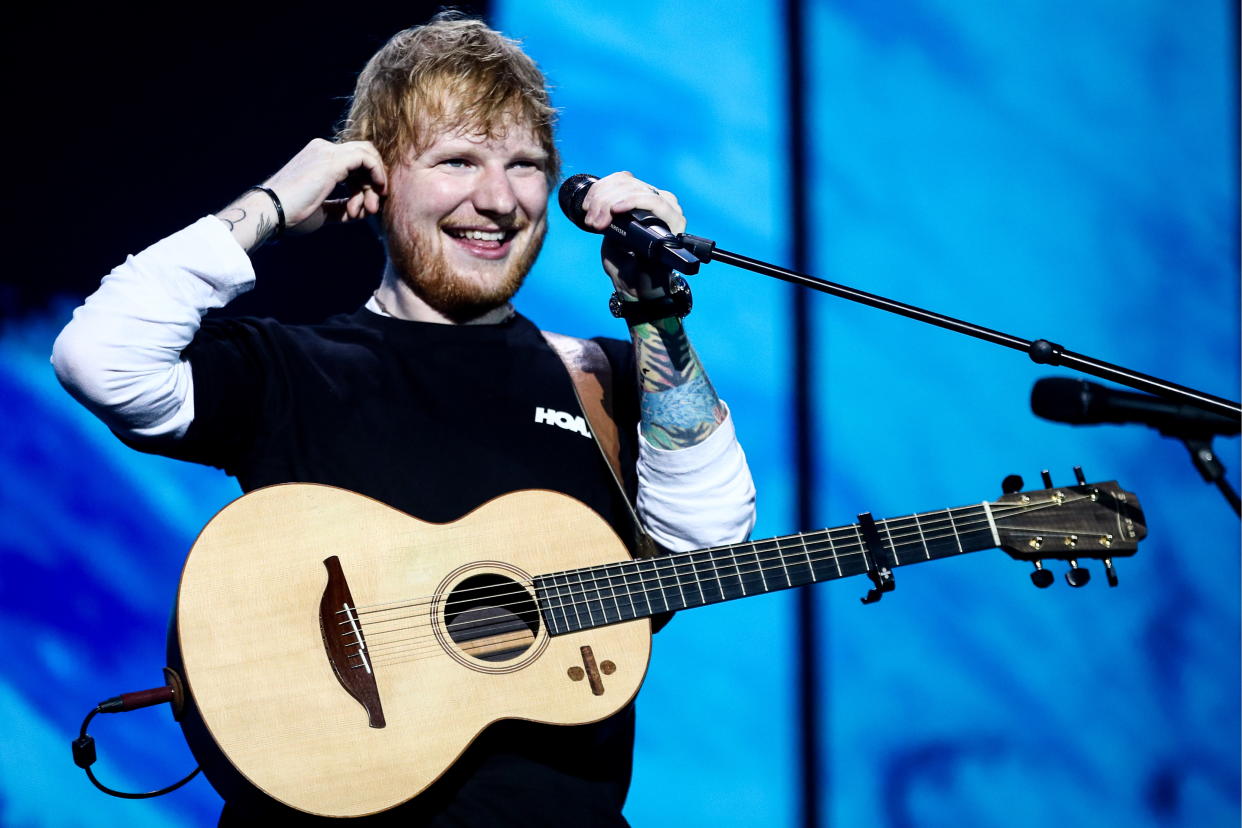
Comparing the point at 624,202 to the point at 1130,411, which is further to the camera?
the point at 624,202

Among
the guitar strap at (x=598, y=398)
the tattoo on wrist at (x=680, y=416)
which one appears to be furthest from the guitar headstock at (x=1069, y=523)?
the guitar strap at (x=598, y=398)

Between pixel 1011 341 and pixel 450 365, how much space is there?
1.04m

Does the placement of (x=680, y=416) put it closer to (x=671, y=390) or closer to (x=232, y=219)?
(x=671, y=390)

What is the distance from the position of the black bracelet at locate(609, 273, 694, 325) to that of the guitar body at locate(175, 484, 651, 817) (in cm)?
41

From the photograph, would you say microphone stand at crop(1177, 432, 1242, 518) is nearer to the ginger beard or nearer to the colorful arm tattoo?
the colorful arm tattoo

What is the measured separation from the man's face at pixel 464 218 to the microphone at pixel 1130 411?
1095mm

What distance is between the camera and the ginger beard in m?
2.27

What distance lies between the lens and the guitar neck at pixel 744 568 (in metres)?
1.97

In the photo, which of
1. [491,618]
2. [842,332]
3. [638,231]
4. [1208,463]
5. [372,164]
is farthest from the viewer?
[842,332]

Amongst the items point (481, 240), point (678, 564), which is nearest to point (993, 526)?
point (678, 564)

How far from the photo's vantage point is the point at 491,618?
6.46 feet

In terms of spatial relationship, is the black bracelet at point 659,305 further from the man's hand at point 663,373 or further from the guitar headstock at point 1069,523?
the guitar headstock at point 1069,523

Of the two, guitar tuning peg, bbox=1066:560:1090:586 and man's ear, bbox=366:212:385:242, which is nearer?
guitar tuning peg, bbox=1066:560:1090:586

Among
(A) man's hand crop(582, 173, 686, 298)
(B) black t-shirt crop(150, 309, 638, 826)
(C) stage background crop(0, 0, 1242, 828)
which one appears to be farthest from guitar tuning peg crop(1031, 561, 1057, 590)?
(C) stage background crop(0, 0, 1242, 828)
